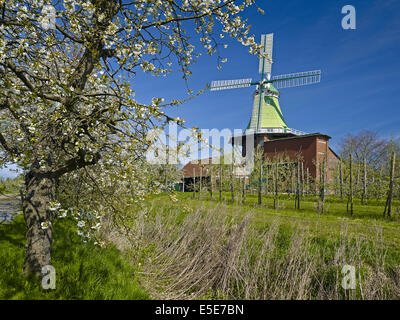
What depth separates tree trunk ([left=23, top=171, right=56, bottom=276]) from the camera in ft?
12.3

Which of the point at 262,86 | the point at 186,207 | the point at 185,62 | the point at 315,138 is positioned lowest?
the point at 186,207

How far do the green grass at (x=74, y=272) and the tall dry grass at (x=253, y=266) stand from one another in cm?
43

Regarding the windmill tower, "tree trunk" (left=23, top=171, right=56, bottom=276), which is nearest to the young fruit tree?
"tree trunk" (left=23, top=171, right=56, bottom=276)

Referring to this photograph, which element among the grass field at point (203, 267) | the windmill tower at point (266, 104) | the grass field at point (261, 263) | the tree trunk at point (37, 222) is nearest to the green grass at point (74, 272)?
the grass field at point (203, 267)

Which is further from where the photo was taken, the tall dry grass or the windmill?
the windmill

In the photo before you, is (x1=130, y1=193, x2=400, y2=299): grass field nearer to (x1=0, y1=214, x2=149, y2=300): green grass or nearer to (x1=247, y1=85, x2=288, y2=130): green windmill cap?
(x1=0, y1=214, x2=149, y2=300): green grass

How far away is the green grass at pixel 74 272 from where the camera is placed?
3.50 meters

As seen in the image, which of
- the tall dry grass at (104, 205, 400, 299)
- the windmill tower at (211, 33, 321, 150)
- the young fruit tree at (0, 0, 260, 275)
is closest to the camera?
the young fruit tree at (0, 0, 260, 275)

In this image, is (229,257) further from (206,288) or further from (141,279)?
(141,279)

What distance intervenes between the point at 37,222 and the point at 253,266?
4.23 meters

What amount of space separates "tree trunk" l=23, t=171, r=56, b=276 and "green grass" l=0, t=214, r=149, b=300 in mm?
234
